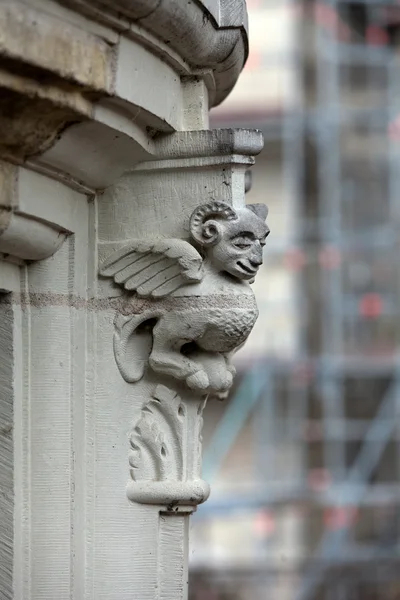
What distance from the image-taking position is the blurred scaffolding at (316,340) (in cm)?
1079

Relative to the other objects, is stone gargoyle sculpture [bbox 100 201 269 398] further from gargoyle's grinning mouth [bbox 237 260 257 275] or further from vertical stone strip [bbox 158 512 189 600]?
vertical stone strip [bbox 158 512 189 600]

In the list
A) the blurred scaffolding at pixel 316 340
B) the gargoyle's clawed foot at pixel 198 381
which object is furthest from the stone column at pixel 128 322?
the blurred scaffolding at pixel 316 340

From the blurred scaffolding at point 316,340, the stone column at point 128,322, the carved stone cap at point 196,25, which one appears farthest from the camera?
the blurred scaffolding at point 316,340

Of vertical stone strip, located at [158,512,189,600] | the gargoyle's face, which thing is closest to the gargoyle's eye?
the gargoyle's face

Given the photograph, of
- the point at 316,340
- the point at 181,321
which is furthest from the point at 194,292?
the point at 316,340

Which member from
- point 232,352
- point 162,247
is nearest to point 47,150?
point 162,247

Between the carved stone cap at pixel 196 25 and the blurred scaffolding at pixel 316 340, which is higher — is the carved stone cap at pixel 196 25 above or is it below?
below

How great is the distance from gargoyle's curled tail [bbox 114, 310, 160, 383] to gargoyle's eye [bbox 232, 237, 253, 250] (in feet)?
0.53

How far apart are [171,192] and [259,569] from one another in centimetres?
854

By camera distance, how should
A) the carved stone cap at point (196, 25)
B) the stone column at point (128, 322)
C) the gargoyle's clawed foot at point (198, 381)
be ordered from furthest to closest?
the gargoyle's clawed foot at point (198, 381), the stone column at point (128, 322), the carved stone cap at point (196, 25)

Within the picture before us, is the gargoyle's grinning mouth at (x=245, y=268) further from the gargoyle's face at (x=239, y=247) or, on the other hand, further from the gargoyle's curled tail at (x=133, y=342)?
the gargoyle's curled tail at (x=133, y=342)

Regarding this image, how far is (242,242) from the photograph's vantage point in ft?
8.22

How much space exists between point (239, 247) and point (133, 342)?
227mm

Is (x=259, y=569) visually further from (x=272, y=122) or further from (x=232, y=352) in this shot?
(x=232, y=352)
